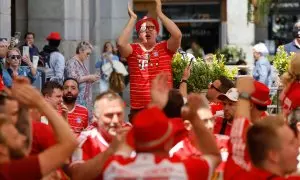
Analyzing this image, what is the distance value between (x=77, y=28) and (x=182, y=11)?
658 inches

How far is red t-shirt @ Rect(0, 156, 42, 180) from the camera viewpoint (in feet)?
23.3

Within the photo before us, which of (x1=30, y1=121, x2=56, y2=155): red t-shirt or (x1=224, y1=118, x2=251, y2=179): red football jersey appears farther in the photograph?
(x1=30, y1=121, x2=56, y2=155): red t-shirt

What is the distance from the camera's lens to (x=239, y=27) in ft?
A: 133

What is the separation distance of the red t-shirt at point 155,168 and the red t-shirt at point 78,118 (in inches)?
218

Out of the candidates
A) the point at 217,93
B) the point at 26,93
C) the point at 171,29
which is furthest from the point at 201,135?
the point at 171,29

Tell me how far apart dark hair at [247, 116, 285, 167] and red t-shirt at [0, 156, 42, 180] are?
1291 mm

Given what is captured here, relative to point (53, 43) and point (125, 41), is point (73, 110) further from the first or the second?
point (53, 43)

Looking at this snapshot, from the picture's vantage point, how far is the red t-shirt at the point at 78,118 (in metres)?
13.0

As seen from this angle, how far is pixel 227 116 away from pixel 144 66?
310 centimetres

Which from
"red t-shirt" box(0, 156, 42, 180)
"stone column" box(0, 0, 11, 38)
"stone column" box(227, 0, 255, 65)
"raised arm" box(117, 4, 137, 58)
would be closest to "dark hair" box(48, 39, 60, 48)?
"stone column" box(0, 0, 11, 38)

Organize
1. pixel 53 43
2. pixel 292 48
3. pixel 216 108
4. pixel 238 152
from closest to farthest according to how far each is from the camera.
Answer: pixel 238 152 → pixel 216 108 → pixel 292 48 → pixel 53 43

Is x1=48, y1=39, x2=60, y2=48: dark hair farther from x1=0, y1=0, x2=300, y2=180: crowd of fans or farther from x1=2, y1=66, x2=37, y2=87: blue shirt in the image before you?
x1=0, y1=0, x2=300, y2=180: crowd of fans

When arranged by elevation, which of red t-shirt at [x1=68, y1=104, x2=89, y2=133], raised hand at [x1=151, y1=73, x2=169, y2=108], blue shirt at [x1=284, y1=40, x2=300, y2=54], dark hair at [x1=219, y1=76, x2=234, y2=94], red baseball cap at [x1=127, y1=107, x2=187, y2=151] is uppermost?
blue shirt at [x1=284, y1=40, x2=300, y2=54]

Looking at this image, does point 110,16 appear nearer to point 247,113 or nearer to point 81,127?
point 81,127
